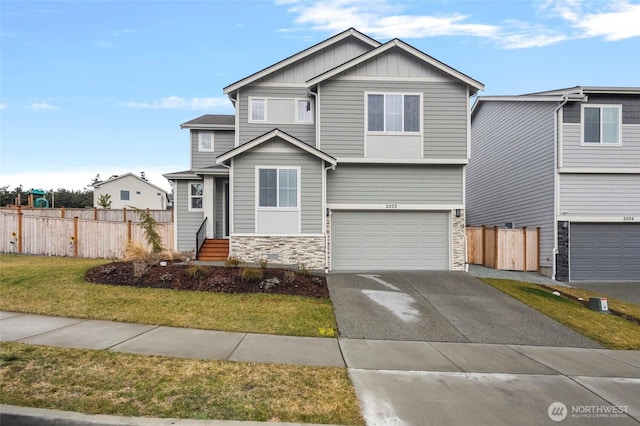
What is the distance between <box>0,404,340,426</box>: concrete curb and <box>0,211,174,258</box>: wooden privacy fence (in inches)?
485

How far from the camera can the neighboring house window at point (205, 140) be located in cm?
1683

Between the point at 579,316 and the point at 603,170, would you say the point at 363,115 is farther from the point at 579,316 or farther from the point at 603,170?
the point at 603,170

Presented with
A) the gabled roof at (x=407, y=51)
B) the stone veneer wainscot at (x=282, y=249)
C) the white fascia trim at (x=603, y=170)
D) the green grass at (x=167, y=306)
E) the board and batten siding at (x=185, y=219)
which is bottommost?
the green grass at (x=167, y=306)

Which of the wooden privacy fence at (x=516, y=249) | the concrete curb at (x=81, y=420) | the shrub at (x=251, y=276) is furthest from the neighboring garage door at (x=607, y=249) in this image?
the concrete curb at (x=81, y=420)

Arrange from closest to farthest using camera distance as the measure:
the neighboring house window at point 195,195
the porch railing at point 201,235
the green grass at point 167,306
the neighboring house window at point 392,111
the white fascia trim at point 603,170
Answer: the green grass at point 167,306 < the neighboring house window at point 392,111 < the white fascia trim at point 603,170 < the porch railing at point 201,235 < the neighboring house window at point 195,195

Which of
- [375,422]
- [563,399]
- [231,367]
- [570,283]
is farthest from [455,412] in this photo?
[570,283]

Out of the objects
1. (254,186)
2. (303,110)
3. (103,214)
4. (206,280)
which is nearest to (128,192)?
(103,214)

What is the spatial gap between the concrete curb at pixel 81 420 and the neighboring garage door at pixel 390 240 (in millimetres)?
9854

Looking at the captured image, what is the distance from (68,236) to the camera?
14641mm

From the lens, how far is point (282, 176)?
485 inches

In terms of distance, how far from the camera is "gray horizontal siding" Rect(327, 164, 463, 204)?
13.2 m

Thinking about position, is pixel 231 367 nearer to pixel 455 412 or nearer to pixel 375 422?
pixel 375 422

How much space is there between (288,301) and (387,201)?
21.4ft

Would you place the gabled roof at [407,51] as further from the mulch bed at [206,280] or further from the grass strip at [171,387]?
the grass strip at [171,387]
